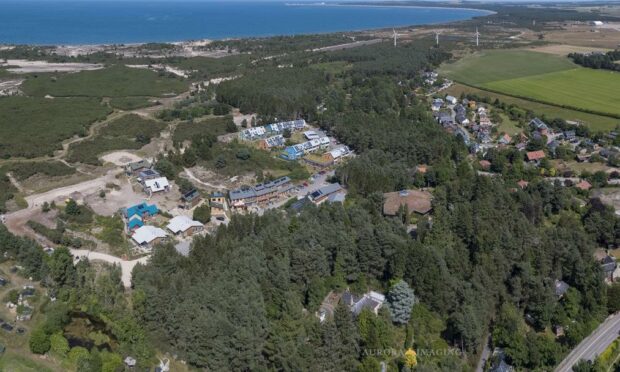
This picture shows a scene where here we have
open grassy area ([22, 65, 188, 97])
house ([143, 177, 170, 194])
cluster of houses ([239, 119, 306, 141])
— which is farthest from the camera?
open grassy area ([22, 65, 188, 97])

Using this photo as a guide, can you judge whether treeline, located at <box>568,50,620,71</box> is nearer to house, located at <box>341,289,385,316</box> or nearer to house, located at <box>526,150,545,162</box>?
house, located at <box>526,150,545,162</box>

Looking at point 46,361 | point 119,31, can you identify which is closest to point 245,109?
point 46,361

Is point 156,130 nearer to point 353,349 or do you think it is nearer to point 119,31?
point 353,349

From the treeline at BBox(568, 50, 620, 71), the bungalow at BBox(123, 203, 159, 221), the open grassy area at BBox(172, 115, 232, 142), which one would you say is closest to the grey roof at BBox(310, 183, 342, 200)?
the bungalow at BBox(123, 203, 159, 221)

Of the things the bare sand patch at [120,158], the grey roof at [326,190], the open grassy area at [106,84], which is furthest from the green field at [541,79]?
the bare sand patch at [120,158]

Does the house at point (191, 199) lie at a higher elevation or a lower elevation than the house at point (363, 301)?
higher

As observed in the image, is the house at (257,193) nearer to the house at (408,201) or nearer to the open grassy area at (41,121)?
the house at (408,201)

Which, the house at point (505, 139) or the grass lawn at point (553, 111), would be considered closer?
the house at point (505, 139)
